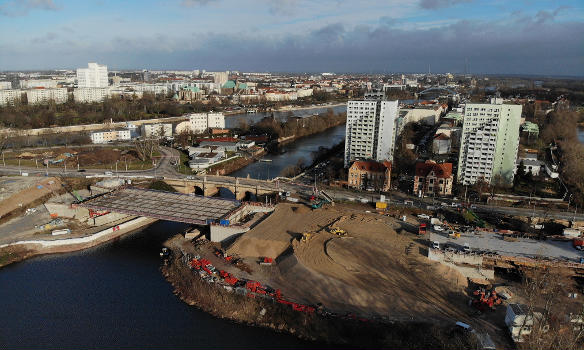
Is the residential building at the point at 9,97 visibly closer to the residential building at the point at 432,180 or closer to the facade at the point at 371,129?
the facade at the point at 371,129

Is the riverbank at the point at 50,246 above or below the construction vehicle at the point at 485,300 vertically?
below

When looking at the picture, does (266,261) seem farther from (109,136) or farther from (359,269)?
(109,136)

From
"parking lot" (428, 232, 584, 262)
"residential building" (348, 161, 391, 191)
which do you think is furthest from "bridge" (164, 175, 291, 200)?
"parking lot" (428, 232, 584, 262)

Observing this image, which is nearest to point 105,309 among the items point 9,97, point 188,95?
point 9,97

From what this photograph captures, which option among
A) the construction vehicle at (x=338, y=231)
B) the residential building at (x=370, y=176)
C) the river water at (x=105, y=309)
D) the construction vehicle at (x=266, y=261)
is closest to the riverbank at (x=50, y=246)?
the river water at (x=105, y=309)

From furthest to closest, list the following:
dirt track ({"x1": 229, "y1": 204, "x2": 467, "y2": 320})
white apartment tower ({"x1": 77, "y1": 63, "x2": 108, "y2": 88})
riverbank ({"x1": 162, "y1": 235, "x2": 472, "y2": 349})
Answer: white apartment tower ({"x1": 77, "y1": 63, "x2": 108, "y2": 88}) < dirt track ({"x1": 229, "y1": 204, "x2": 467, "y2": 320}) < riverbank ({"x1": 162, "y1": 235, "x2": 472, "y2": 349})

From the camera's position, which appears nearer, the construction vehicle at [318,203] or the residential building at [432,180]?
the construction vehicle at [318,203]

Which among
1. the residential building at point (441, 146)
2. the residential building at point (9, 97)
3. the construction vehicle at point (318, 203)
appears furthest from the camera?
the residential building at point (9, 97)

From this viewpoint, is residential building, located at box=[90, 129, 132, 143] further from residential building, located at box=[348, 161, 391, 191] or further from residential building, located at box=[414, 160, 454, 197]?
residential building, located at box=[414, 160, 454, 197]
